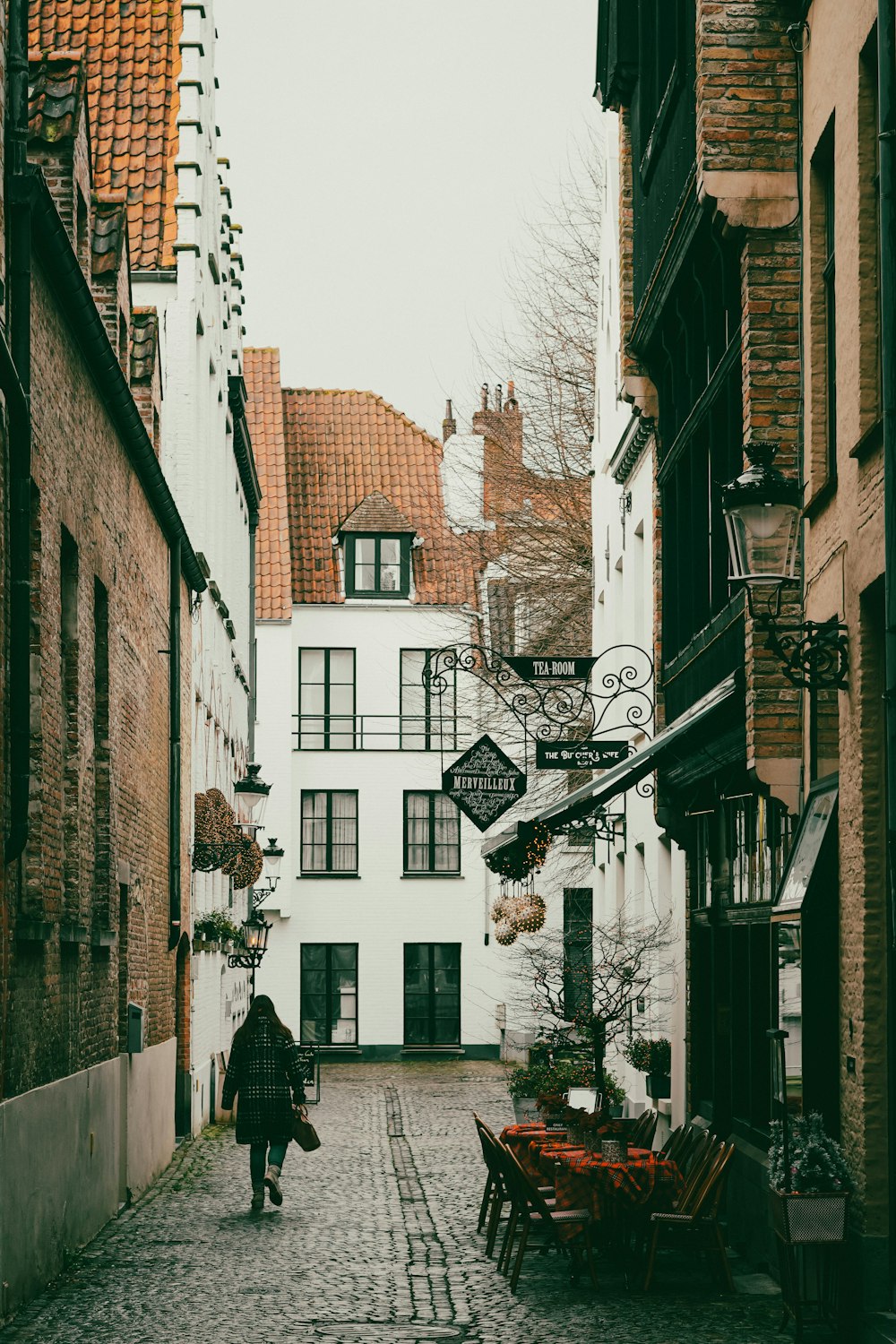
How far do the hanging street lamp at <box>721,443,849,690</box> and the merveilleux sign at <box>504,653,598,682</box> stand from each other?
5.28 metres

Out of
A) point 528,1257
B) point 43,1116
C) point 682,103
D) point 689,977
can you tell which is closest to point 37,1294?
point 43,1116

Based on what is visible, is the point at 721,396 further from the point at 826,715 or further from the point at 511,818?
the point at 511,818

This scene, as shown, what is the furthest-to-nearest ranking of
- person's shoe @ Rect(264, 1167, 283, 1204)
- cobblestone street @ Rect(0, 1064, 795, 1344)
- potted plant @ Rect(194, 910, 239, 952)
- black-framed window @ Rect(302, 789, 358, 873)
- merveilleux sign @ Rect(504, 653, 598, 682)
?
1. black-framed window @ Rect(302, 789, 358, 873)
2. potted plant @ Rect(194, 910, 239, 952)
3. person's shoe @ Rect(264, 1167, 283, 1204)
4. merveilleux sign @ Rect(504, 653, 598, 682)
5. cobblestone street @ Rect(0, 1064, 795, 1344)

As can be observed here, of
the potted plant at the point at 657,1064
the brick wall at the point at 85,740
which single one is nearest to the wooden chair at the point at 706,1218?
the brick wall at the point at 85,740

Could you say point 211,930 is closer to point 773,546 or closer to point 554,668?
point 554,668

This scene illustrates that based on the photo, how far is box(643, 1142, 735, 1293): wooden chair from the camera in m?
11.7

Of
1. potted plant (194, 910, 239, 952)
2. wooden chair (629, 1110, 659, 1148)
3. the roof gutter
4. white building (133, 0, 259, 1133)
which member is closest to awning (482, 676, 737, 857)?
wooden chair (629, 1110, 659, 1148)

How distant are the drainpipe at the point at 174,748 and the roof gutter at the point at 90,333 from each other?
1.18 m

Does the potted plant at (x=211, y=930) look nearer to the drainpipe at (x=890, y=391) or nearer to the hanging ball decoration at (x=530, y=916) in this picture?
the hanging ball decoration at (x=530, y=916)

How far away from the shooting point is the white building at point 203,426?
24469mm

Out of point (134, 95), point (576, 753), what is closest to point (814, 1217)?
point (576, 753)

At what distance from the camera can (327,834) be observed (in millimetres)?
→ 43281

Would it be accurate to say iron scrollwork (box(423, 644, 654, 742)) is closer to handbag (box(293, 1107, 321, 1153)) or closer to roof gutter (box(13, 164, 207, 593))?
roof gutter (box(13, 164, 207, 593))

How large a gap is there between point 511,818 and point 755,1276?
26758mm
